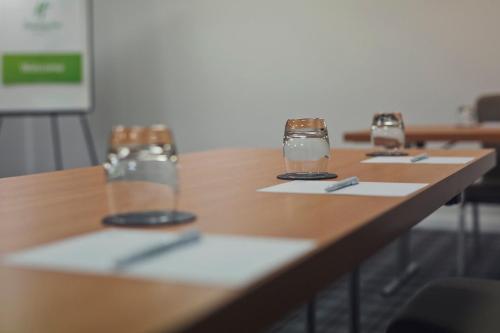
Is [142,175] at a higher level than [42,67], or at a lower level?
lower

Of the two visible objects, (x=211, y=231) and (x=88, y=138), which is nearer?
(x=211, y=231)

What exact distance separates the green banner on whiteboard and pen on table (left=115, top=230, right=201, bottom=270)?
5174mm

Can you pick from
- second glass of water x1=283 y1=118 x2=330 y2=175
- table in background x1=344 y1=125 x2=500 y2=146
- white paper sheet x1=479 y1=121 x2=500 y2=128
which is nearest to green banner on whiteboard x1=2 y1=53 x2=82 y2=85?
table in background x1=344 y1=125 x2=500 y2=146

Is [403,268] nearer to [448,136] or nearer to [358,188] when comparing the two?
[448,136]

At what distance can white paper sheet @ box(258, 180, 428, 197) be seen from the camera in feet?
4.43

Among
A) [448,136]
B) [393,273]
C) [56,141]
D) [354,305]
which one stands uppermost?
[448,136]

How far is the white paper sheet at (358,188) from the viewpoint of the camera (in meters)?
1.35

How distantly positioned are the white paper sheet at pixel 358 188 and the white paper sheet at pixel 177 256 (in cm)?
47

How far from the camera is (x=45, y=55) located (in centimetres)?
585

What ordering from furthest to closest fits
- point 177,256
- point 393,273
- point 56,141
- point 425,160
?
point 56,141, point 393,273, point 425,160, point 177,256

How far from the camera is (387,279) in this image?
4066mm

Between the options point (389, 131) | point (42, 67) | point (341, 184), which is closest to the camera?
point (341, 184)

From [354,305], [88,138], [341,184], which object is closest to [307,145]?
[341,184]

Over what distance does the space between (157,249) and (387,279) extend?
341 centimetres
